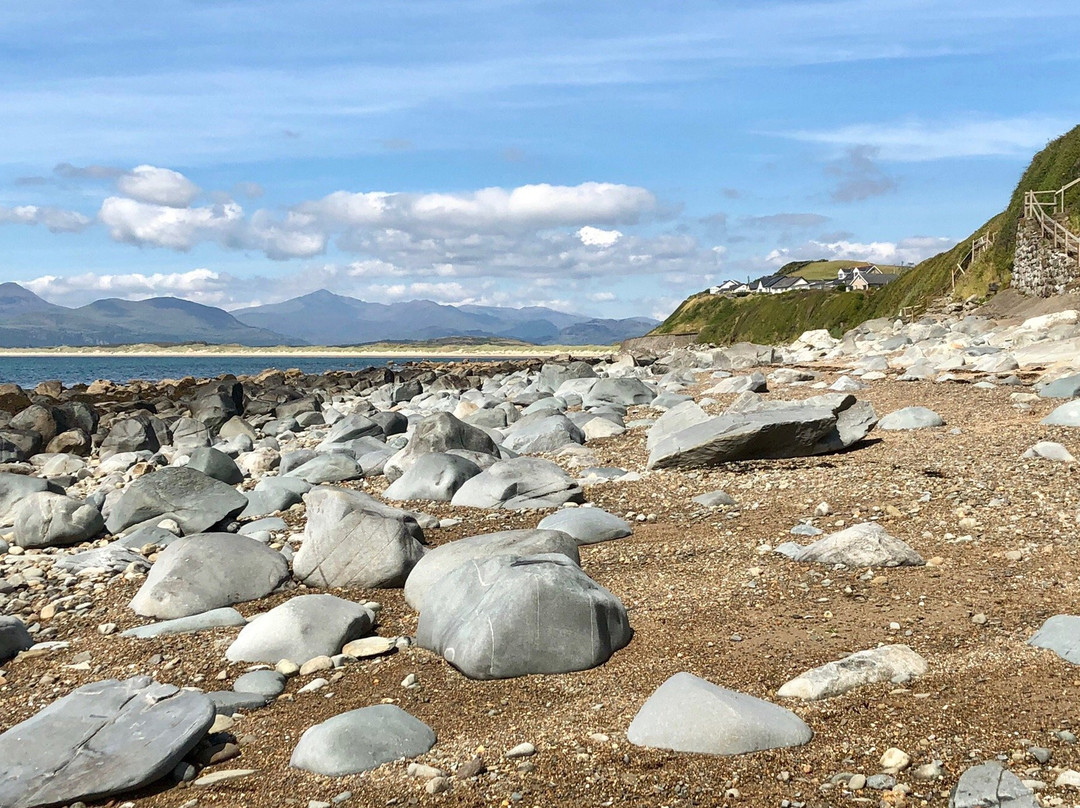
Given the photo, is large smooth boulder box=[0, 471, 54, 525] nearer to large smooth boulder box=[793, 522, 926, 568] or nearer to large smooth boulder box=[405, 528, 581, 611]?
large smooth boulder box=[405, 528, 581, 611]

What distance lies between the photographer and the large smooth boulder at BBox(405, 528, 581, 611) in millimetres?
5449

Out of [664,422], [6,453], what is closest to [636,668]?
[664,422]

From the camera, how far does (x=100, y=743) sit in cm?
357

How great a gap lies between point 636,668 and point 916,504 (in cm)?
313

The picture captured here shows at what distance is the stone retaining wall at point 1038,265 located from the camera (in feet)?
73.6

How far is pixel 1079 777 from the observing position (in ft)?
9.37

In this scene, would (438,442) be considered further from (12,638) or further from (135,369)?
(135,369)

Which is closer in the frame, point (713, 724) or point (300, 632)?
point (713, 724)

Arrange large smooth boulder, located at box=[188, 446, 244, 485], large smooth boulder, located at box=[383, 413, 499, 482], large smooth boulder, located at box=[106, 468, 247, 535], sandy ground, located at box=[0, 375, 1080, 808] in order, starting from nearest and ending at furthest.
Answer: sandy ground, located at box=[0, 375, 1080, 808], large smooth boulder, located at box=[106, 468, 247, 535], large smooth boulder, located at box=[383, 413, 499, 482], large smooth boulder, located at box=[188, 446, 244, 485]

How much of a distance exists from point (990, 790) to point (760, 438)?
17.5 feet

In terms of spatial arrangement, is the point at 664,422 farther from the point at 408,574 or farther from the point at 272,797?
the point at 272,797

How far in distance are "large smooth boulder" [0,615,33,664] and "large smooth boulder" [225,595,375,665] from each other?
1423 millimetres

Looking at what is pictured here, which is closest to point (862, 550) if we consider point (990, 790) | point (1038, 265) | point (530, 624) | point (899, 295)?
point (530, 624)

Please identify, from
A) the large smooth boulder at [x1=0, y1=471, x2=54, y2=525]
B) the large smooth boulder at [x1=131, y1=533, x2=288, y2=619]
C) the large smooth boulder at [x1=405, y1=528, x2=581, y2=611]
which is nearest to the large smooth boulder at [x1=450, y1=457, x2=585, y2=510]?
the large smooth boulder at [x1=405, y1=528, x2=581, y2=611]
